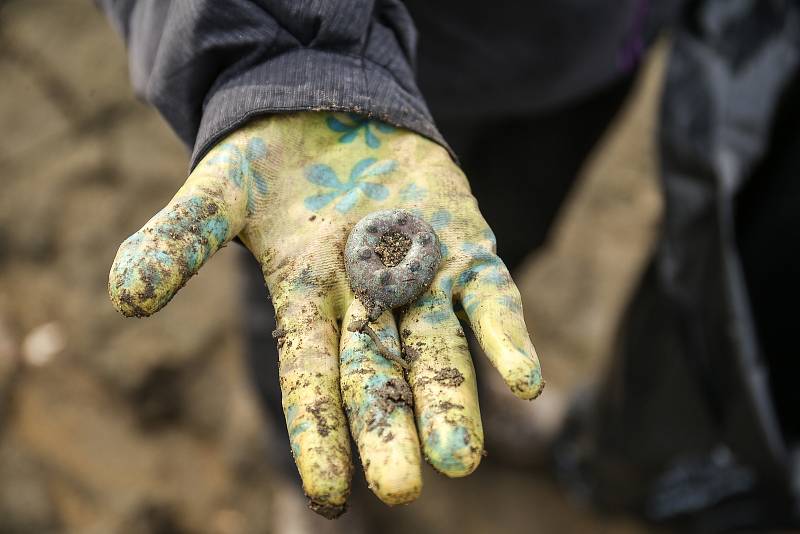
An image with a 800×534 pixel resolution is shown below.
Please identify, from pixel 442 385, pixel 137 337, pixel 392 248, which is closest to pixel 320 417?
pixel 442 385

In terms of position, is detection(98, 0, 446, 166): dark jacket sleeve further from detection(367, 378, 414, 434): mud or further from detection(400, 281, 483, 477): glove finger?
detection(367, 378, 414, 434): mud

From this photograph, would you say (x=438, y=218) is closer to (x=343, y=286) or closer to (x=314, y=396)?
(x=343, y=286)

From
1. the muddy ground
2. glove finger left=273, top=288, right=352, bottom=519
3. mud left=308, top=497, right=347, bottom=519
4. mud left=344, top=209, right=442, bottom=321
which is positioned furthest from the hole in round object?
the muddy ground

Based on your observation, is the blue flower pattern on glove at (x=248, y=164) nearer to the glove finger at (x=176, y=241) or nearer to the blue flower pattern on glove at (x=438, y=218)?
the glove finger at (x=176, y=241)

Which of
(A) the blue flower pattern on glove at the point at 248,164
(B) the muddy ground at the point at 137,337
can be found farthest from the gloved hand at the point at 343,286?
(B) the muddy ground at the point at 137,337

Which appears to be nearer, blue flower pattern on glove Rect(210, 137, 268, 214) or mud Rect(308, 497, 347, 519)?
mud Rect(308, 497, 347, 519)
